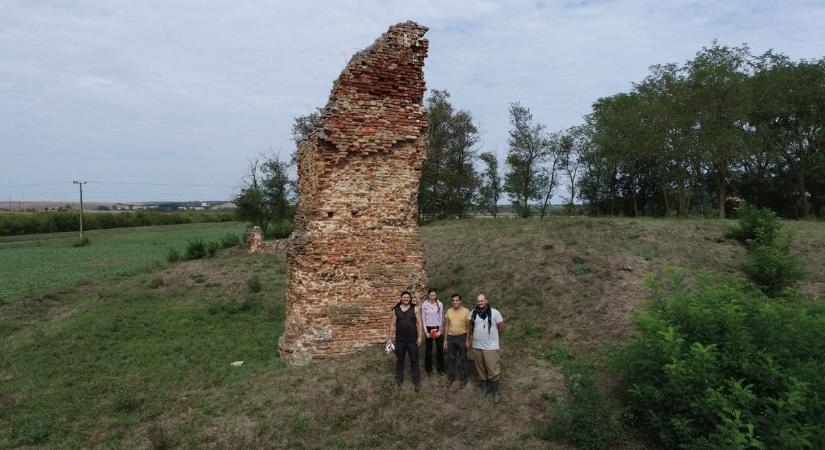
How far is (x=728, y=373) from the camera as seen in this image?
6254 millimetres

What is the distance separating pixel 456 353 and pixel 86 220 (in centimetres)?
7640

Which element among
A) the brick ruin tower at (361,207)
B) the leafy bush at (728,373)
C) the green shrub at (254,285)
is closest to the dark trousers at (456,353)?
the brick ruin tower at (361,207)

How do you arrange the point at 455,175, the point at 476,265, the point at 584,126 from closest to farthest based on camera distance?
1. the point at 476,265
2. the point at 584,126
3. the point at 455,175

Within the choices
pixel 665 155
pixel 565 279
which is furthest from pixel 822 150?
pixel 565 279

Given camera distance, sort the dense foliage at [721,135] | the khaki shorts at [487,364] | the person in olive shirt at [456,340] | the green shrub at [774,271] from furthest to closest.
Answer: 1. the dense foliage at [721,135]
2. the green shrub at [774,271]
3. the person in olive shirt at [456,340]
4. the khaki shorts at [487,364]

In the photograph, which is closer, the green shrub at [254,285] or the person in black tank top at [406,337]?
the person in black tank top at [406,337]

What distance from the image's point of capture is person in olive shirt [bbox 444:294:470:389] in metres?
8.25

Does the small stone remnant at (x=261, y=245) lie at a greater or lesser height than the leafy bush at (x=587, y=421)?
greater

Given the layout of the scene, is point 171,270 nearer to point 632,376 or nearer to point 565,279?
point 565,279

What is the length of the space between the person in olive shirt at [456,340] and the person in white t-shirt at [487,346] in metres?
0.23

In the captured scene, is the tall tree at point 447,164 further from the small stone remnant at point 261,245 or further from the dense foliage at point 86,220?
the dense foliage at point 86,220

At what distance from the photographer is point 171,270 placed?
21266 mm

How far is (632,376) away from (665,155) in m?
22.7

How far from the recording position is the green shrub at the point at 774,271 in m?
10.9
